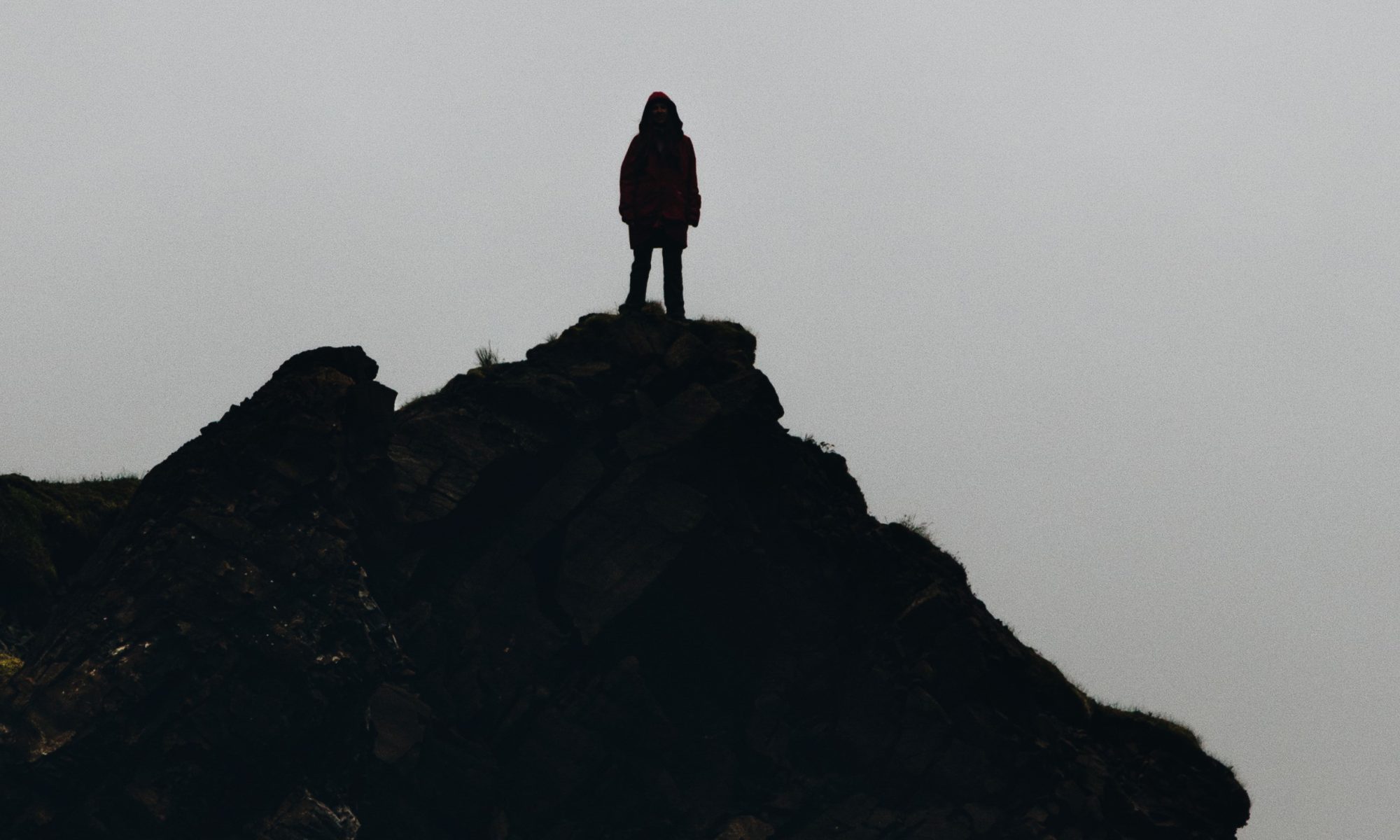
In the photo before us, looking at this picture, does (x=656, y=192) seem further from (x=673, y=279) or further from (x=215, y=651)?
(x=215, y=651)

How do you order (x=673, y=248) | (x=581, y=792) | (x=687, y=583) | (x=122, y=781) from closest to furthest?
(x=122, y=781)
(x=581, y=792)
(x=687, y=583)
(x=673, y=248)

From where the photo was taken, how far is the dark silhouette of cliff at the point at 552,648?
22422mm

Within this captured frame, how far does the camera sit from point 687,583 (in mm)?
26328

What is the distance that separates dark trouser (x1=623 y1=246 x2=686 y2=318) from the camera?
2886cm

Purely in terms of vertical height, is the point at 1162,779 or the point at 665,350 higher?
the point at 665,350

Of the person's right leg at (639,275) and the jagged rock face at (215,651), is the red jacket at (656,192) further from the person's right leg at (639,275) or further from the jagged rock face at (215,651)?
the jagged rock face at (215,651)

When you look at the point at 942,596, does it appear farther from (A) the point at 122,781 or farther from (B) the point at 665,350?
(A) the point at 122,781

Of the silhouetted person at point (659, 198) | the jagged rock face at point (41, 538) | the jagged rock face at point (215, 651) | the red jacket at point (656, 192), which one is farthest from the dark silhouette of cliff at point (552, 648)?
the red jacket at point (656, 192)

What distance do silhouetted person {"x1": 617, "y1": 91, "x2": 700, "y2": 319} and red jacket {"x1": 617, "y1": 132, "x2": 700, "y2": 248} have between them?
15 millimetres

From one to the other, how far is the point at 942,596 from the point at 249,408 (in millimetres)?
13573

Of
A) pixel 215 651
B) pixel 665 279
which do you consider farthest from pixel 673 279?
pixel 215 651

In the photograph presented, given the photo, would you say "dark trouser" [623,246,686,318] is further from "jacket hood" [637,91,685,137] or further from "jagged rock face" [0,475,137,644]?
"jagged rock face" [0,475,137,644]

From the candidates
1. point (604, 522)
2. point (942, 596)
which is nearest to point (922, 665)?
point (942, 596)

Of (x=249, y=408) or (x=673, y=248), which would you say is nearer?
(x=249, y=408)
